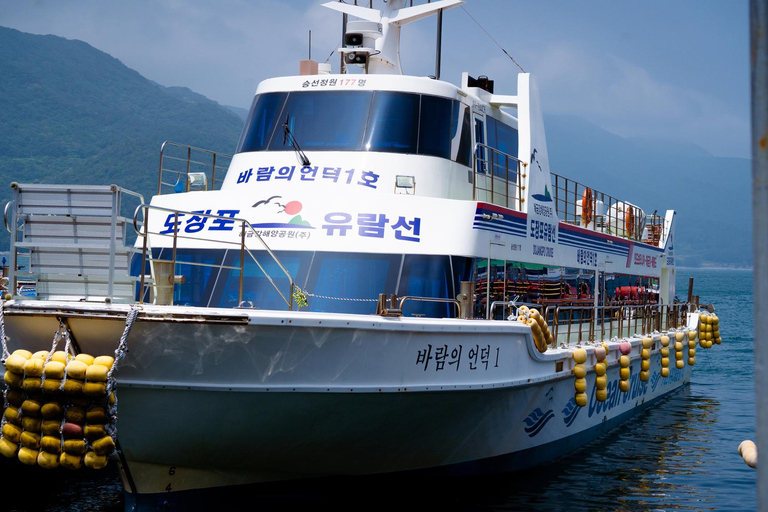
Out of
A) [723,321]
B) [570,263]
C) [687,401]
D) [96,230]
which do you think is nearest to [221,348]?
[96,230]

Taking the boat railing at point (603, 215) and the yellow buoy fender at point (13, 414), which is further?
the boat railing at point (603, 215)

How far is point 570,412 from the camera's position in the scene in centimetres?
1159

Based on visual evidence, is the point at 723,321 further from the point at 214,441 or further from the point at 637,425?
the point at 214,441

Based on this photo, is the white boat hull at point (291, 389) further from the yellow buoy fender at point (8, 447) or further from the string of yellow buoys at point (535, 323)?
the yellow buoy fender at point (8, 447)

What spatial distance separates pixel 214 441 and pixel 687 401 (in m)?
13.5

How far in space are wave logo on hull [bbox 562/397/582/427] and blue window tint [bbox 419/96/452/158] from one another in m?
3.52

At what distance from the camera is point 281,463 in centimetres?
820

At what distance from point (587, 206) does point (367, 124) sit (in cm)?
591

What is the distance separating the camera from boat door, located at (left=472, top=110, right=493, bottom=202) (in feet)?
36.4

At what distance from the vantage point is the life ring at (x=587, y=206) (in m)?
14.9

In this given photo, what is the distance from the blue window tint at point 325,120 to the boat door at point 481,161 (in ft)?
4.93

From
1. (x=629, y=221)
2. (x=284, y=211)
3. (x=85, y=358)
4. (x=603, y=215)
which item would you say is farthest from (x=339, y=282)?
(x=629, y=221)

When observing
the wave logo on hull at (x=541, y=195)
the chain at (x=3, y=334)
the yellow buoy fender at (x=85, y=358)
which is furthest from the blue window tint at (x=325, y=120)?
the yellow buoy fender at (x=85, y=358)

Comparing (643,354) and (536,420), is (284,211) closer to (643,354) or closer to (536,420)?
(536,420)
